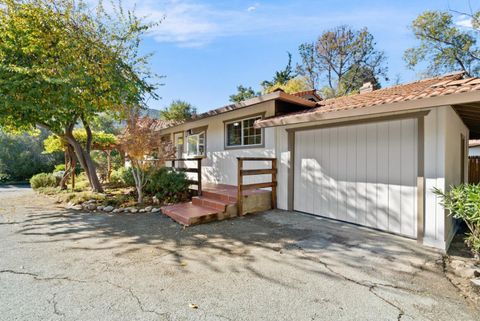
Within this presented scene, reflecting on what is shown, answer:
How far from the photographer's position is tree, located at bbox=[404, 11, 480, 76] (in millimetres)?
16359

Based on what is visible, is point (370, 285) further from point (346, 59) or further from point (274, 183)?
point (346, 59)

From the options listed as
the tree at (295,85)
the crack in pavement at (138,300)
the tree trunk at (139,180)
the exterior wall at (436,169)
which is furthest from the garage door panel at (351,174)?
the tree at (295,85)

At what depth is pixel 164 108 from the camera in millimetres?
21188

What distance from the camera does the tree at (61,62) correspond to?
19.5 feet

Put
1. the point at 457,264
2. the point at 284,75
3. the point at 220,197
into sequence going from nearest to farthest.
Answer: the point at 457,264, the point at 220,197, the point at 284,75

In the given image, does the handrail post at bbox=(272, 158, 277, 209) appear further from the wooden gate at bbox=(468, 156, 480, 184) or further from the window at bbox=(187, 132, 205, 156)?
the wooden gate at bbox=(468, 156, 480, 184)

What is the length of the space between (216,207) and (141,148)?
3.01m

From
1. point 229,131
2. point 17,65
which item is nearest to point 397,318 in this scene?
point 229,131

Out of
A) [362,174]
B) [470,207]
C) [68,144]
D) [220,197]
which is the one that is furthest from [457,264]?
[68,144]

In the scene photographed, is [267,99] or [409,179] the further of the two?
[267,99]

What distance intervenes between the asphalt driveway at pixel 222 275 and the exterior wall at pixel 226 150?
107 inches

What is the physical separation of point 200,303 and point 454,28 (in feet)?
77.2

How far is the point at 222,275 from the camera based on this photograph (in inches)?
115

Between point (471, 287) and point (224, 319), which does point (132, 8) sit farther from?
point (471, 287)
